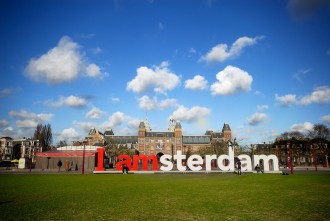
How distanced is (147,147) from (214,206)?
122732 millimetres

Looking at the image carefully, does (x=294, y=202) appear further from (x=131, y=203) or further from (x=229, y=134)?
(x=229, y=134)

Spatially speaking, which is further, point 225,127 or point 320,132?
point 225,127

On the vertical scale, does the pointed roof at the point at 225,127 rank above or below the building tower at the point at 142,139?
above

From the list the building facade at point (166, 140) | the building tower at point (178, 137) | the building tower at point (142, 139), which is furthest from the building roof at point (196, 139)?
the building tower at point (142, 139)

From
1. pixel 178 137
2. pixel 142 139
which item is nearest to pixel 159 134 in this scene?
pixel 142 139

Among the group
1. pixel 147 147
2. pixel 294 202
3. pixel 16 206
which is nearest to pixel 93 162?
pixel 16 206

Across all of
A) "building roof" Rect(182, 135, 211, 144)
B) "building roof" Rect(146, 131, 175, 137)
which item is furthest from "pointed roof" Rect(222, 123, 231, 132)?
"building roof" Rect(146, 131, 175, 137)

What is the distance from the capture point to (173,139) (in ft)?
438

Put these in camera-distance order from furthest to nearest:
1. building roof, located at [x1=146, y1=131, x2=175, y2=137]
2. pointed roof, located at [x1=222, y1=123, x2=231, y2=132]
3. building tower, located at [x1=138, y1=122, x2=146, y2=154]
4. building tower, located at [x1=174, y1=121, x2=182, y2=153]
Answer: building roof, located at [x1=146, y1=131, x2=175, y2=137], pointed roof, located at [x1=222, y1=123, x2=231, y2=132], building tower, located at [x1=174, y1=121, x2=182, y2=153], building tower, located at [x1=138, y1=122, x2=146, y2=154]

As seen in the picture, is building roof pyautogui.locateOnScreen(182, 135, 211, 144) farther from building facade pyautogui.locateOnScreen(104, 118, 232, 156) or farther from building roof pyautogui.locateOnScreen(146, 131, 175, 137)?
building roof pyautogui.locateOnScreen(146, 131, 175, 137)

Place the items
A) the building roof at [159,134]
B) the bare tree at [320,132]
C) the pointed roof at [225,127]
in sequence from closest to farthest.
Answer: the bare tree at [320,132]
the pointed roof at [225,127]
the building roof at [159,134]

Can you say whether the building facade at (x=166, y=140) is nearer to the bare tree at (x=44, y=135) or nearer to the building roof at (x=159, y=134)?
the building roof at (x=159, y=134)

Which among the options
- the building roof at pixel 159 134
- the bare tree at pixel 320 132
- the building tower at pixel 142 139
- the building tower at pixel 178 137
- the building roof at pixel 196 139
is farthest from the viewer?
the building roof at pixel 196 139

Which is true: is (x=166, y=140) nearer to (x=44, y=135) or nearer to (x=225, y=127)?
(x=225, y=127)
